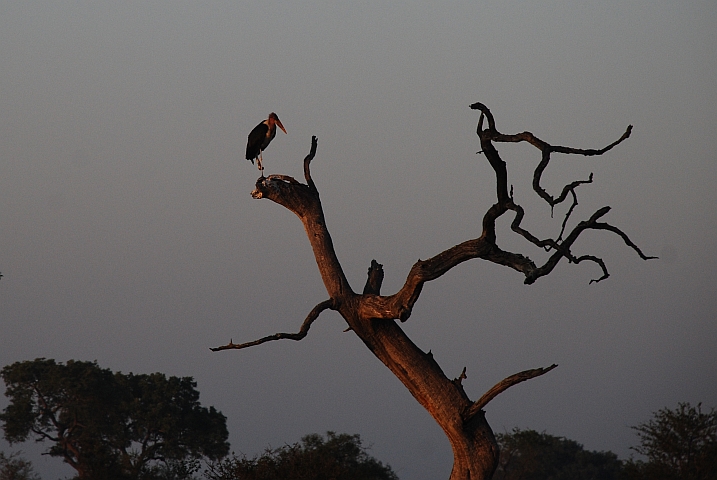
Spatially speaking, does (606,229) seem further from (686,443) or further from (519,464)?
(519,464)

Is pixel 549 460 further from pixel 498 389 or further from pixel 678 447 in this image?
pixel 498 389

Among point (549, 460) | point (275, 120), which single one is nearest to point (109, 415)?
point (549, 460)

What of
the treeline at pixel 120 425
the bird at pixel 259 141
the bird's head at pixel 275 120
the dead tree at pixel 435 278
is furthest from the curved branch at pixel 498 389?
the treeline at pixel 120 425

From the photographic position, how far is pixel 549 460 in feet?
184

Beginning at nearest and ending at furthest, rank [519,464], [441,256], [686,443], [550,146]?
1. [550,146]
2. [441,256]
3. [686,443]
4. [519,464]

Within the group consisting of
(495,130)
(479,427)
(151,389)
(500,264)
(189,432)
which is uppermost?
(151,389)

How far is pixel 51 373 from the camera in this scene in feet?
166

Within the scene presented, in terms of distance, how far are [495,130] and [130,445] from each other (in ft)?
132

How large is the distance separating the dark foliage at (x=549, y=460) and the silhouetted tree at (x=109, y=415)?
47.4 ft

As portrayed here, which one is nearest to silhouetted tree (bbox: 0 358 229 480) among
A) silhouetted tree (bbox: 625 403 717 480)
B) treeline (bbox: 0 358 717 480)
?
treeline (bbox: 0 358 717 480)

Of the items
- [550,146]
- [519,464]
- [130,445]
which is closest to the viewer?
[550,146]

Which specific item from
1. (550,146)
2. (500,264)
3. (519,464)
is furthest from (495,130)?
(519,464)

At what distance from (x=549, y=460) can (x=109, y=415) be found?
2453 centimetres

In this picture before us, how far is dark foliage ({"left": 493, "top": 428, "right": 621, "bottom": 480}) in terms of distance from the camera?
148 ft
